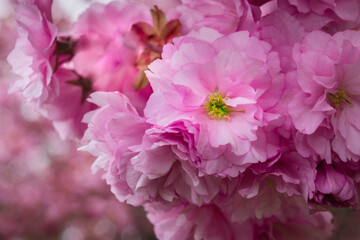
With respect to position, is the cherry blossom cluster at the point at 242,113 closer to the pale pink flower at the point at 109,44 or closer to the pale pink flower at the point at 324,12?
the pale pink flower at the point at 324,12

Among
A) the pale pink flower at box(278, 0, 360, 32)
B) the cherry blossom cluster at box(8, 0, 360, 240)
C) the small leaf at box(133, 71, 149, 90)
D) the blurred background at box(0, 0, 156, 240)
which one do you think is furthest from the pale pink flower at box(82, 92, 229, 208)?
the blurred background at box(0, 0, 156, 240)

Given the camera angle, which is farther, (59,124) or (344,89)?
(59,124)

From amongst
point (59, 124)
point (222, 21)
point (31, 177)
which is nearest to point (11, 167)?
point (31, 177)

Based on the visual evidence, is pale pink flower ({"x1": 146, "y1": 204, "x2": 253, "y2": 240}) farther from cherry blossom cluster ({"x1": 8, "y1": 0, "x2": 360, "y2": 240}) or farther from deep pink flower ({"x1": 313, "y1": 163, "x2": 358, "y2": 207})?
deep pink flower ({"x1": 313, "y1": 163, "x2": 358, "y2": 207})

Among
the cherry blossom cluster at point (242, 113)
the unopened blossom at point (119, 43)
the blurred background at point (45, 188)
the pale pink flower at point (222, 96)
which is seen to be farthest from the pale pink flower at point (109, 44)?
the blurred background at point (45, 188)

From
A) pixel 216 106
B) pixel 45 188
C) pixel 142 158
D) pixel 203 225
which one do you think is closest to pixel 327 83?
pixel 216 106

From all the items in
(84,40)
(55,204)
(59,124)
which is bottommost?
(55,204)

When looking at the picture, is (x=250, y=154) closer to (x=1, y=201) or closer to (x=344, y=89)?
(x=344, y=89)
